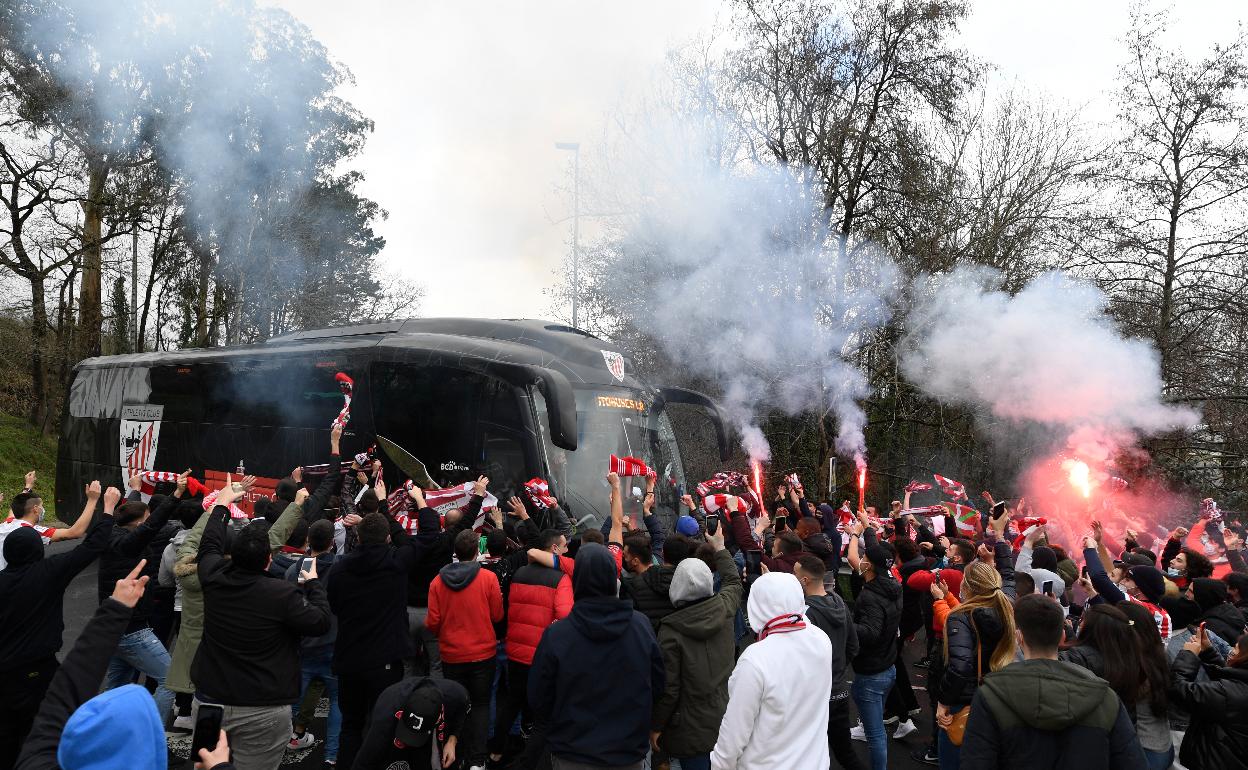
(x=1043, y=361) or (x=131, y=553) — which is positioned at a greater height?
(x=1043, y=361)

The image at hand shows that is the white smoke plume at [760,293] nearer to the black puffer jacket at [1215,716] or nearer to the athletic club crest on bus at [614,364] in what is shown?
the athletic club crest on bus at [614,364]

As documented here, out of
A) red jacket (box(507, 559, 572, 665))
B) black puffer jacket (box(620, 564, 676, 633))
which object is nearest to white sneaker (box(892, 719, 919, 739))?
black puffer jacket (box(620, 564, 676, 633))

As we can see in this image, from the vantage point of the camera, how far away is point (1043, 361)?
47.2ft

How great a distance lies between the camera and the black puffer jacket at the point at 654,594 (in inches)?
182

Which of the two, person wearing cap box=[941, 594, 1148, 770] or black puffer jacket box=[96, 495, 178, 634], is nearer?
person wearing cap box=[941, 594, 1148, 770]

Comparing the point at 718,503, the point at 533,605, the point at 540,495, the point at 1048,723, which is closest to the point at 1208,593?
the point at 1048,723

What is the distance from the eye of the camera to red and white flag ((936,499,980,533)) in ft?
31.1

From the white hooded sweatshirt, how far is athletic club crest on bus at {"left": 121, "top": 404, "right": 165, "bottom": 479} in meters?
12.7

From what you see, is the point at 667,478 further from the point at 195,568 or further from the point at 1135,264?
the point at 1135,264

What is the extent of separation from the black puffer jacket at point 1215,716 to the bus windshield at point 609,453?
18.8ft

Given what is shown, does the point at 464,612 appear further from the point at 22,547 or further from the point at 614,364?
the point at 614,364

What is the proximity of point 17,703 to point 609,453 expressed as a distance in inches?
247

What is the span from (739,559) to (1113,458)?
9.84 m

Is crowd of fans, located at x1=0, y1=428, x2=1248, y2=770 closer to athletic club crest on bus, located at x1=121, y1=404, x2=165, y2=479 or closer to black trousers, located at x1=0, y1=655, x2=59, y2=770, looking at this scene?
black trousers, located at x1=0, y1=655, x2=59, y2=770
